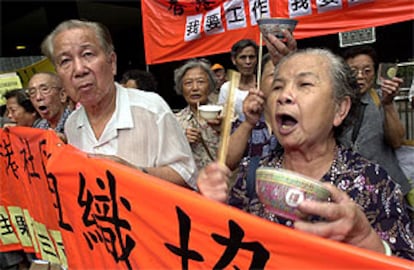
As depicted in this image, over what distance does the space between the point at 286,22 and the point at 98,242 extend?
1.32 metres

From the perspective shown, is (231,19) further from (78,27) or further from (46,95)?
(78,27)

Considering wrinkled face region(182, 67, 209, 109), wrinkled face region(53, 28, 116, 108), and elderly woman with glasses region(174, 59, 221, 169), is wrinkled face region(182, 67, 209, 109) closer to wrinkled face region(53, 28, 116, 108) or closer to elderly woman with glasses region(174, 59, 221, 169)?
elderly woman with glasses region(174, 59, 221, 169)

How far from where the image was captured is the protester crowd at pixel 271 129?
1482mm

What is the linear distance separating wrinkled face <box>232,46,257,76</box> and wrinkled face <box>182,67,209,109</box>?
432 mm

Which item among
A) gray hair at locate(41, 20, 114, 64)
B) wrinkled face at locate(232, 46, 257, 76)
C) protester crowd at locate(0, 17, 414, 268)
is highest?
gray hair at locate(41, 20, 114, 64)

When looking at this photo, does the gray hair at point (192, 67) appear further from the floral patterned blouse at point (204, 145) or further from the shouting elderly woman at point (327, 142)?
the shouting elderly woman at point (327, 142)

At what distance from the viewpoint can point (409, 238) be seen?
1.50 meters

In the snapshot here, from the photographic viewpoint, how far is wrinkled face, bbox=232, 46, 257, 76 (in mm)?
4020

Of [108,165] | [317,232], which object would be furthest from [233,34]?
[317,232]

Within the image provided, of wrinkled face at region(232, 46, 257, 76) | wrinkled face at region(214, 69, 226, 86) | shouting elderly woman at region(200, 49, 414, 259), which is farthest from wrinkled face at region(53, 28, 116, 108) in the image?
wrinkled face at region(214, 69, 226, 86)

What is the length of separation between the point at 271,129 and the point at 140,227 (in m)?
1.18

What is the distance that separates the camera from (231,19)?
426 centimetres

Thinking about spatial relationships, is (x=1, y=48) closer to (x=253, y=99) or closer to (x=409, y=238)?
(x=253, y=99)

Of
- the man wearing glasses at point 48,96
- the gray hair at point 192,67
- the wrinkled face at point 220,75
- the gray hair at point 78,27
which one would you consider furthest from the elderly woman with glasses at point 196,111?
the wrinkled face at point 220,75
